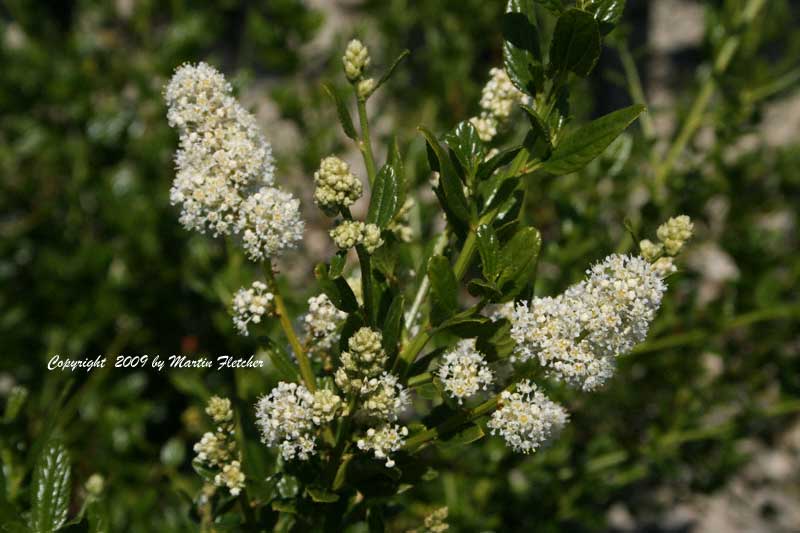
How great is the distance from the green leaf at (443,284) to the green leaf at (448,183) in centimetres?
8

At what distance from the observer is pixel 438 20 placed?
3.00m

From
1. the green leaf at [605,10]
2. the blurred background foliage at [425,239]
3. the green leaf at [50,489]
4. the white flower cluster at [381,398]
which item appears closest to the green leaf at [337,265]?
the white flower cluster at [381,398]

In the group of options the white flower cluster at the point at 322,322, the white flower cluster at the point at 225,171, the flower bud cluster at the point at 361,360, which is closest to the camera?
the flower bud cluster at the point at 361,360

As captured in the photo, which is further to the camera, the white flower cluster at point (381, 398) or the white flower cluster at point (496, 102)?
the white flower cluster at point (496, 102)

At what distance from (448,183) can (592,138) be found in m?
0.20

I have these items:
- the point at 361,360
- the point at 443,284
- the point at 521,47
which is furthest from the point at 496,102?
the point at 361,360

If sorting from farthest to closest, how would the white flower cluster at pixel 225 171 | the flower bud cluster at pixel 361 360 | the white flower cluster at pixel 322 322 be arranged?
the white flower cluster at pixel 322 322
the white flower cluster at pixel 225 171
the flower bud cluster at pixel 361 360

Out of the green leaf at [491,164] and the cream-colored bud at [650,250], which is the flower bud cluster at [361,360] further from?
the cream-colored bud at [650,250]

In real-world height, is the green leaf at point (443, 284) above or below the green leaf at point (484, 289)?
above

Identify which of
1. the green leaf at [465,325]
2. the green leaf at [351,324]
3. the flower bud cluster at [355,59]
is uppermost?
the flower bud cluster at [355,59]

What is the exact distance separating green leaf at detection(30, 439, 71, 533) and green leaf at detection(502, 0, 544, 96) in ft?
2.92

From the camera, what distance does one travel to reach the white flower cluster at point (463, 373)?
3.40 ft

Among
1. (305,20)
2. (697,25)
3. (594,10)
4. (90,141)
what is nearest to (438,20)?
(305,20)

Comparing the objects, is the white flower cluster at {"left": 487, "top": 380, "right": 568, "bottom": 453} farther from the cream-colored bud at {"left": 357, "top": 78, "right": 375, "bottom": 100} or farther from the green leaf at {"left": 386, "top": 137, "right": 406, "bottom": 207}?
the cream-colored bud at {"left": 357, "top": 78, "right": 375, "bottom": 100}
